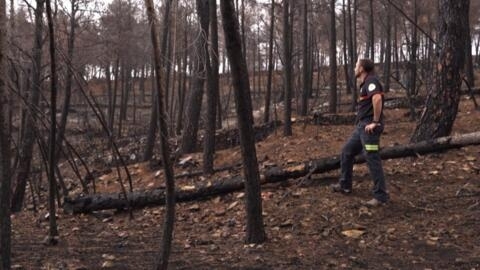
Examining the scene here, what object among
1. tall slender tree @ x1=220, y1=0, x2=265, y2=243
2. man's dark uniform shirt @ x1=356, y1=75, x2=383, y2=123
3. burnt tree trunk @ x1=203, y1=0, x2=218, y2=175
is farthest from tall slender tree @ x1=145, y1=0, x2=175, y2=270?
burnt tree trunk @ x1=203, y1=0, x2=218, y2=175

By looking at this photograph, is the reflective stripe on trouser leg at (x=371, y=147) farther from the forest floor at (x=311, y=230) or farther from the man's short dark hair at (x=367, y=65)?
the man's short dark hair at (x=367, y=65)

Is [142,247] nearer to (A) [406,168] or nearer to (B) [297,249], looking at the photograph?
(B) [297,249]

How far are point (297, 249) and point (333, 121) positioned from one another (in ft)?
33.4

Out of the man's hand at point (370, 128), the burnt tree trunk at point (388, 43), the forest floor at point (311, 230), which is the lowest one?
the forest floor at point (311, 230)

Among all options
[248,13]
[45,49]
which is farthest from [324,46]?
[45,49]

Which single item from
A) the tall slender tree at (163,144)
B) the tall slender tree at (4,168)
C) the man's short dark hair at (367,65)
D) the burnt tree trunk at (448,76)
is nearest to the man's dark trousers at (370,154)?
the man's short dark hair at (367,65)

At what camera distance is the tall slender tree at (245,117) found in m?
5.09

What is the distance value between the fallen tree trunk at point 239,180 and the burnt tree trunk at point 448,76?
0.47m

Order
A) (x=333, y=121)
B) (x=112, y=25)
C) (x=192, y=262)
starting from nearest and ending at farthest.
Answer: (x=192, y=262) → (x=333, y=121) → (x=112, y=25)

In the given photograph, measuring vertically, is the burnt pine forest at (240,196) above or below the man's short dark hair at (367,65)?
below

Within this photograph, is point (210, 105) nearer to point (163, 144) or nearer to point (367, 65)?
point (367, 65)

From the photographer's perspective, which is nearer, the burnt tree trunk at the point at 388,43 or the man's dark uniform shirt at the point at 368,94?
the man's dark uniform shirt at the point at 368,94

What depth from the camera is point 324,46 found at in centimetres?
4072

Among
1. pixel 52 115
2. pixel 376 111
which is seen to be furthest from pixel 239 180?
pixel 52 115
